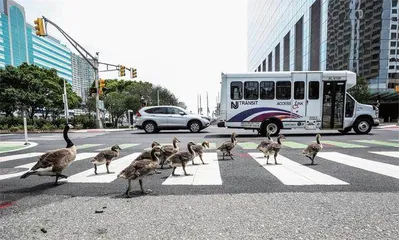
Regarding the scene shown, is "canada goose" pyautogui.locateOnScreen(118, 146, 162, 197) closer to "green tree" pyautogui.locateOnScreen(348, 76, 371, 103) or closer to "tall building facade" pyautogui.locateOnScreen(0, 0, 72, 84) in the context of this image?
"green tree" pyautogui.locateOnScreen(348, 76, 371, 103)

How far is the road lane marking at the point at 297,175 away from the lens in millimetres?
4691

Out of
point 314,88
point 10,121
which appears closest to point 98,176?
point 314,88

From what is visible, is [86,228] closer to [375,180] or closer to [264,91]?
[375,180]

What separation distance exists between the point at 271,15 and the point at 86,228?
72439 millimetres

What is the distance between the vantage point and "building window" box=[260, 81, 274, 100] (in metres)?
13.9

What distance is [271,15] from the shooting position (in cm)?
6500

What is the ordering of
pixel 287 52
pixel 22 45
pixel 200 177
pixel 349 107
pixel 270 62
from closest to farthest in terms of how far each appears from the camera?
pixel 200 177
pixel 349 107
pixel 287 52
pixel 270 62
pixel 22 45

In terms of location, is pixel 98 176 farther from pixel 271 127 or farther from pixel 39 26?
pixel 39 26

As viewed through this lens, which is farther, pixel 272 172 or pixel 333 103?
pixel 333 103

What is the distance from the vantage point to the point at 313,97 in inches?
542

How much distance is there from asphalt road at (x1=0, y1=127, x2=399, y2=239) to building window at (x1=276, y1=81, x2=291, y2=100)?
27.7ft

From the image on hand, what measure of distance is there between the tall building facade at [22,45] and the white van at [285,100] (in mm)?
88430

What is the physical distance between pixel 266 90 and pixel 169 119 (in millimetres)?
8127

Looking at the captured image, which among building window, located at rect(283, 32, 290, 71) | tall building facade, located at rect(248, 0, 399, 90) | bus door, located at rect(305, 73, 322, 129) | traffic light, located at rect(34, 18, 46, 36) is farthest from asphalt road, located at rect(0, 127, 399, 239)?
building window, located at rect(283, 32, 290, 71)
